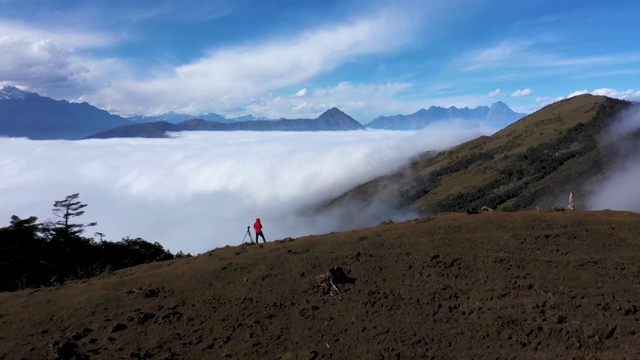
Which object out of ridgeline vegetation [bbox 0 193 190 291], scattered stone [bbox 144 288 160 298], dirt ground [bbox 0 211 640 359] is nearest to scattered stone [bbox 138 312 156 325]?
dirt ground [bbox 0 211 640 359]

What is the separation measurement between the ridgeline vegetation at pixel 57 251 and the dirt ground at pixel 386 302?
1713 centimetres

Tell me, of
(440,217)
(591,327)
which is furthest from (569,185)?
(591,327)

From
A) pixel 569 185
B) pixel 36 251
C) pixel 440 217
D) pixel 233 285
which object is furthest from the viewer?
pixel 569 185

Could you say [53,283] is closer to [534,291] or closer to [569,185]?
[534,291]

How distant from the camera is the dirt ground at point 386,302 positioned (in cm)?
1784

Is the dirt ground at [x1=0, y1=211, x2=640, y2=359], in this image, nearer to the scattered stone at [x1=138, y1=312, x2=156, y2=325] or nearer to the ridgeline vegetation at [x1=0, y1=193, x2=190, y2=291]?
the scattered stone at [x1=138, y1=312, x2=156, y2=325]

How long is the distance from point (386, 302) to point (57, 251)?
48331 mm

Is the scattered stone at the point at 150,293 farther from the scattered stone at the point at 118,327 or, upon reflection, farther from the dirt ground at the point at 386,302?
the scattered stone at the point at 118,327

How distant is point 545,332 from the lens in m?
17.5

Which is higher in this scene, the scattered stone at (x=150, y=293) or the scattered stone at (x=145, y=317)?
the scattered stone at (x=150, y=293)

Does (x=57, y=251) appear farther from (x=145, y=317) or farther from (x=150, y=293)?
(x=145, y=317)

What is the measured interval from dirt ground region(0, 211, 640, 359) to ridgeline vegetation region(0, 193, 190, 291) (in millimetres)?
17128

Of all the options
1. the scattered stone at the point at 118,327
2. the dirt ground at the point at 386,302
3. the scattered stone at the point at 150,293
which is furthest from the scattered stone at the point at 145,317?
the scattered stone at the point at 150,293

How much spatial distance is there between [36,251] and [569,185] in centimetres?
19940
